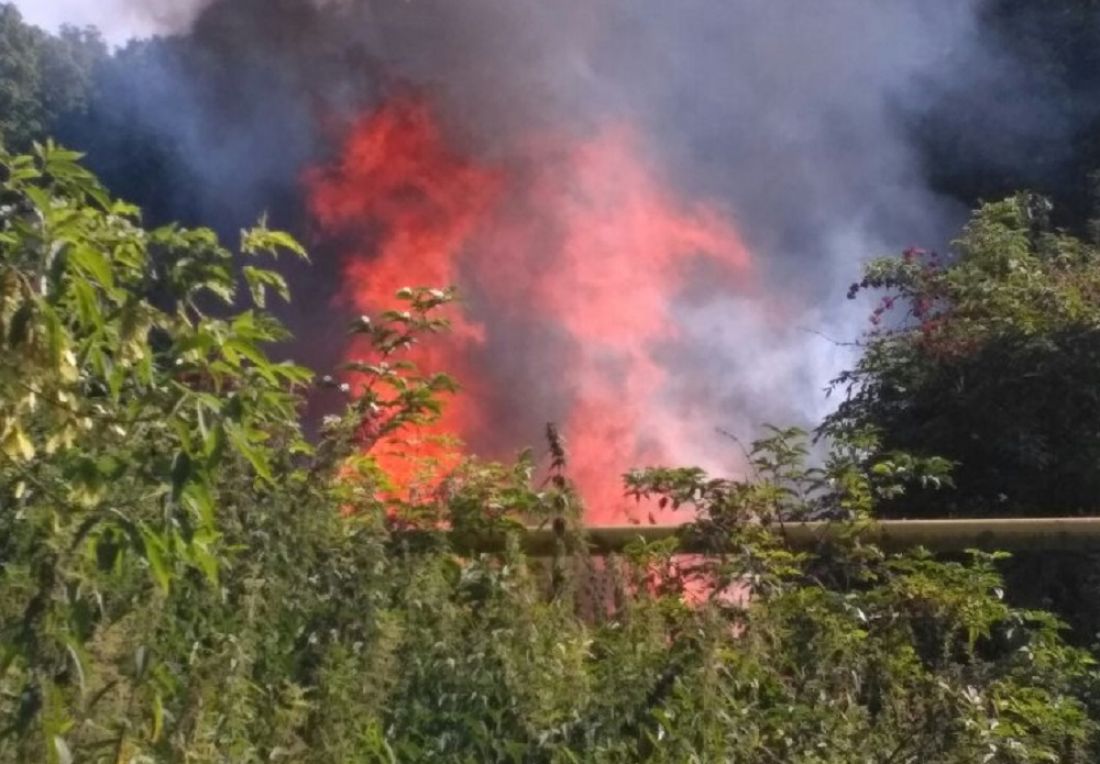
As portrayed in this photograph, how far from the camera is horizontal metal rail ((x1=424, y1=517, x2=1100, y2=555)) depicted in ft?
15.2

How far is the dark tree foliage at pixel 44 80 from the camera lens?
10438 millimetres

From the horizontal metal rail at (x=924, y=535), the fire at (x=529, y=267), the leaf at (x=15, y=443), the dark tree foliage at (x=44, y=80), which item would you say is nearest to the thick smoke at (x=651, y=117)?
the fire at (x=529, y=267)

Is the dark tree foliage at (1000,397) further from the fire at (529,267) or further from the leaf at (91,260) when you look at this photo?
the leaf at (91,260)

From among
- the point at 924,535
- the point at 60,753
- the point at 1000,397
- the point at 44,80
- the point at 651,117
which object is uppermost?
the point at 44,80

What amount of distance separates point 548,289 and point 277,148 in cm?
165

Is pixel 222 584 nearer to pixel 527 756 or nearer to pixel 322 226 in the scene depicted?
pixel 527 756

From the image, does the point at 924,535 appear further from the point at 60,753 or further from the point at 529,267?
the point at 529,267

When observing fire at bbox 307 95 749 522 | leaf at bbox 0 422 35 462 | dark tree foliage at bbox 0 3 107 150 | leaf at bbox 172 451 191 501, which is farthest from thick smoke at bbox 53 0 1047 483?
leaf at bbox 172 451 191 501

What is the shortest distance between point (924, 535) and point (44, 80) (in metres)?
8.35

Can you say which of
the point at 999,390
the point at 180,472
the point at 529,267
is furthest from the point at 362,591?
the point at 529,267

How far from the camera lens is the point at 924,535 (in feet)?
15.6

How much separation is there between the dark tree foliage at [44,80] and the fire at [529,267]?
110 inches

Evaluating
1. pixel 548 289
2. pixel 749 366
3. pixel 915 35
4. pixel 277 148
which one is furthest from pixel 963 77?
pixel 277 148

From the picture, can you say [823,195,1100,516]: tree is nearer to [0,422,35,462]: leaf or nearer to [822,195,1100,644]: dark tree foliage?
[822,195,1100,644]: dark tree foliage
